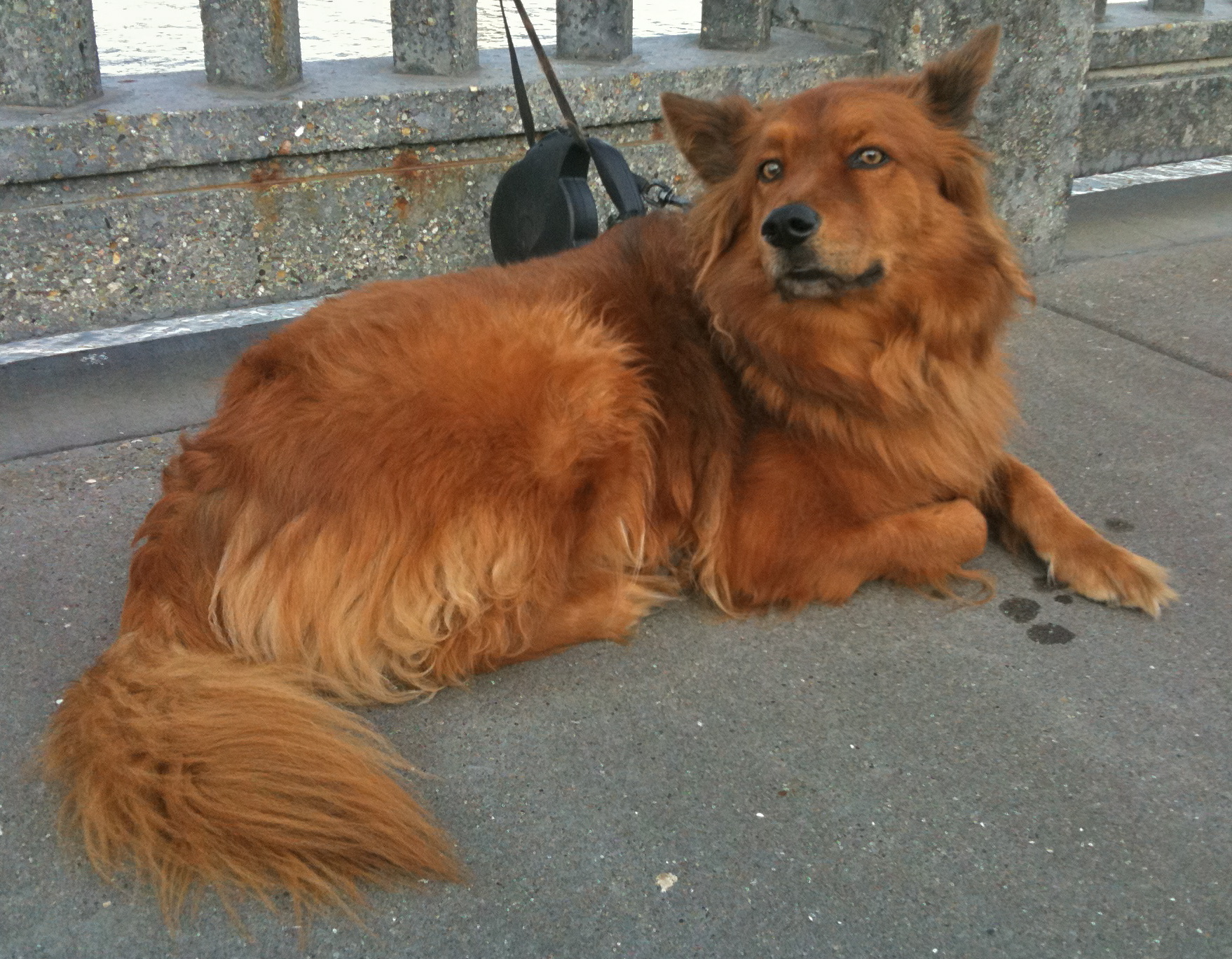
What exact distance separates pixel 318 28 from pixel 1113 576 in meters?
6.61

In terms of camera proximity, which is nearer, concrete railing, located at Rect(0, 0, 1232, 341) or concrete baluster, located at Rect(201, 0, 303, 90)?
concrete railing, located at Rect(0, 0, 1232, 341)

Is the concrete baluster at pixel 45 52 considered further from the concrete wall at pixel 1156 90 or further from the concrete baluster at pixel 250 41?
the concrete wall at pixel 1156 90

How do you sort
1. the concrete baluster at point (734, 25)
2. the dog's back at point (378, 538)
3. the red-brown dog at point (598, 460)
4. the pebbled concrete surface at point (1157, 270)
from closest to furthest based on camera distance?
the dog's back at point (378, 538)
the red-brown dog at point (598, 460)
the pebbled concrete surface at point (1157, 270)
the concrete baluster at point (734, 25)

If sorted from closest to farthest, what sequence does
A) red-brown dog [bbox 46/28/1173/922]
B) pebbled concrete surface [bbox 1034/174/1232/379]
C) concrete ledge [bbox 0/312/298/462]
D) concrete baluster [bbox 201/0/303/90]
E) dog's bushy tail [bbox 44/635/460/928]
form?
dog's bushy tail [bbox 44/635/460/928] < red-brown dog [bbox 46/28/1173/922] < concrete ledge [bbox 0/312/298/462] < concrete baluster [bbox 201/0/303/90] < pebbled concrete surface [bbox 1034/174/1232/379]

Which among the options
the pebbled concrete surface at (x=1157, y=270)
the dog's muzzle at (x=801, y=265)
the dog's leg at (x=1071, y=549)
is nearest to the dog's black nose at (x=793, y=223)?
the dog's muzzle at (x=801, y=265)

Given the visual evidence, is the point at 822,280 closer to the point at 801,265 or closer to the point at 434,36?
the point at 801,265

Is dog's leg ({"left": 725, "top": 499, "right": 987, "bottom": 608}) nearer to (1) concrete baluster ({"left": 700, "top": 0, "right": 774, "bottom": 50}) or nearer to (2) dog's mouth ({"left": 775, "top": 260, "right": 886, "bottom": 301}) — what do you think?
(2) dog's mouth ({"left": 775, "top": 260, "right": 886, "bottom": 301})

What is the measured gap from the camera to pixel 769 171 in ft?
9.35

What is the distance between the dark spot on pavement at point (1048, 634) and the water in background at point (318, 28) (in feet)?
12.7

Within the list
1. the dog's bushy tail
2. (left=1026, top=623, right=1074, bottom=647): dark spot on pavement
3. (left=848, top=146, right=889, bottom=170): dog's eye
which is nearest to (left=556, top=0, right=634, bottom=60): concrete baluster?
(left=848, top=146, right=889, bottom=170): dog's eye

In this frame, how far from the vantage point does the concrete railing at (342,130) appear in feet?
13.1

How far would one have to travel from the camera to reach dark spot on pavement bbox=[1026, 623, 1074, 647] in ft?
9.21

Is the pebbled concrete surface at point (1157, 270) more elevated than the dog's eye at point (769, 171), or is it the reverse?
the dog's eye at point (769, 171)

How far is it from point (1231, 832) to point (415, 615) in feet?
5.51
